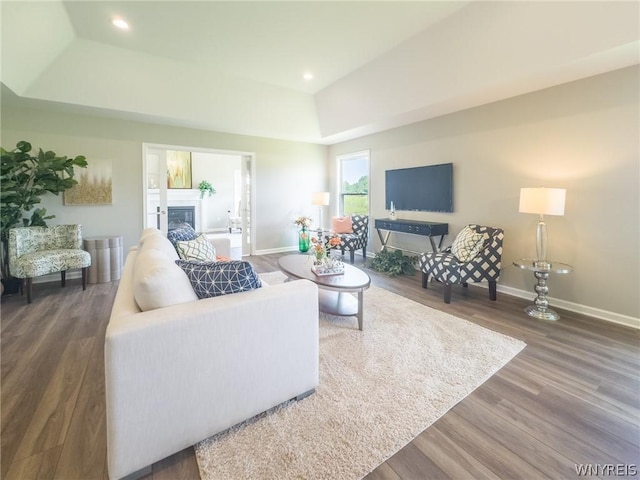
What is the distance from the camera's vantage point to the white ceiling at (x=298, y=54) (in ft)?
9.02

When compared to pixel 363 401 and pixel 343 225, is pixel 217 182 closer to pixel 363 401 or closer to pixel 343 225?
pixel 343 225

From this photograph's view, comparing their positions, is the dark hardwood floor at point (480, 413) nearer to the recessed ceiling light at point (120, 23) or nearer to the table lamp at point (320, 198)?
the recessed ceiling light at point (120, 23)

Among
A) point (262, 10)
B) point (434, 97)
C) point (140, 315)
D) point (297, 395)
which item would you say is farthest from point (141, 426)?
point (434, 97)

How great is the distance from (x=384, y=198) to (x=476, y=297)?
2.67 meters

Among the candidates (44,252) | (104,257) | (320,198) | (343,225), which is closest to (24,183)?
(44,252)

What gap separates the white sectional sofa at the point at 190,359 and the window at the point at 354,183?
4859 mm

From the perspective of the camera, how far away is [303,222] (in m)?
6.43

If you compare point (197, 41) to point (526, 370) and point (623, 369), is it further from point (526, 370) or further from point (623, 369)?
point (623, 369)

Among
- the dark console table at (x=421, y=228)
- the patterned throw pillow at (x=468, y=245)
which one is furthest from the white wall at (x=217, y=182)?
the patterned throw pillow at (x=468, y=245)

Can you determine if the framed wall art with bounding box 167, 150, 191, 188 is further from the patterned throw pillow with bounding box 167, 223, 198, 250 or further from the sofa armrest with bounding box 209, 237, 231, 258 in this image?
the patterned throw pillow with bounding box 167, 223, 198, 250

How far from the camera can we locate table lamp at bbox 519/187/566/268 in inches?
118

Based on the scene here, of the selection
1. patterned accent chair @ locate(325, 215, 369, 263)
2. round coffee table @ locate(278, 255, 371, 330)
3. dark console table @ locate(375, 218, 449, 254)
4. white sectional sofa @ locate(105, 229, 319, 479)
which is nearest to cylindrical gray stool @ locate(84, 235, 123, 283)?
round coffee table @ locate(278, 255, 371, 330)

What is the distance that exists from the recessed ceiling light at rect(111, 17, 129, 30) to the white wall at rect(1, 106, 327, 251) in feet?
5.83

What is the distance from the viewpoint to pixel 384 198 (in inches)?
230
